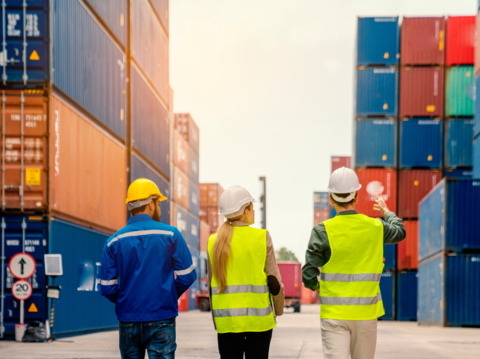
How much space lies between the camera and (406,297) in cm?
3222

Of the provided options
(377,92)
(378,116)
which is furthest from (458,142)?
(377,92)

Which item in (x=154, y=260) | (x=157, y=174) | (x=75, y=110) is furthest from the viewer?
(x=157, y=174)

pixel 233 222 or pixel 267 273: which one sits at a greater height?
pixel 233 222

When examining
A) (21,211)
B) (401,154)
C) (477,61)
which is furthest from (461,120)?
(21,211)

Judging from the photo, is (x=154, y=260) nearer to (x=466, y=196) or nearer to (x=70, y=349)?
(x=70, y=349)

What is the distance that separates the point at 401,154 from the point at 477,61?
705cm

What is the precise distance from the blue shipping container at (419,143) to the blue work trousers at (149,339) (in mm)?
27550

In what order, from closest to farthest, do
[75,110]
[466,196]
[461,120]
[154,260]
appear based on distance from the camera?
1. [154,260]
2. [75,110]
3. [466,196]
4. [461,120]

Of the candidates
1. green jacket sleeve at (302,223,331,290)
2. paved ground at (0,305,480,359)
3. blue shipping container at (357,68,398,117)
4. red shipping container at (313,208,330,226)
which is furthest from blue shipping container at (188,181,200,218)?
green jacket sleeve at (302,223,331,290)

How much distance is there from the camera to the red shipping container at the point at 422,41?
31500 mm

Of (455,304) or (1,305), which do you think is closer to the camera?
(1,305)

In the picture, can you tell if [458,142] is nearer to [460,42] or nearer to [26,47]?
[460,42]

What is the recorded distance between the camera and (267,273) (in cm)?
507

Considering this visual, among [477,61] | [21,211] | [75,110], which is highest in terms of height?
[477,61]
